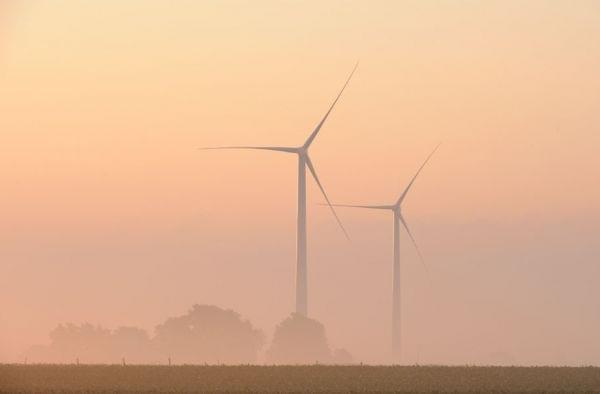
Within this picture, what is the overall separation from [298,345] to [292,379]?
128 metres

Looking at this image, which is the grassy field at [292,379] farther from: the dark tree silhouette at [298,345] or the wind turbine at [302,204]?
the dark tree silhouette at [298,345]

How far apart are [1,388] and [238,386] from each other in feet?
33.1

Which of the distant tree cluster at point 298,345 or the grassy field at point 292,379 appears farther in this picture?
the distant tree cluster at point 298,345

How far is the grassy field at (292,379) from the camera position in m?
59.8

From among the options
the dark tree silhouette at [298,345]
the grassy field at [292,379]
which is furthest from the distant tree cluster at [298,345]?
the grassy field at [292,379]

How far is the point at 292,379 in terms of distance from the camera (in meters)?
64.4

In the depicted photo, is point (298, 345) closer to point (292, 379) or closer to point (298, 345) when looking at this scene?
point (298, 345)

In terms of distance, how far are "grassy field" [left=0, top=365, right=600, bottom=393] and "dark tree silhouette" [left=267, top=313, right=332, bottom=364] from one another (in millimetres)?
118332

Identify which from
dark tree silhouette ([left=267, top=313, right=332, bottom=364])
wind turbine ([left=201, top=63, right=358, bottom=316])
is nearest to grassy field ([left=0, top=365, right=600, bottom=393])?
wind turbine ([left=201, top=63, right=358, bottom=316])

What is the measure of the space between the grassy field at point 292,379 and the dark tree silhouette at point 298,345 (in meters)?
118

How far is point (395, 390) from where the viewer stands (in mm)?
59562

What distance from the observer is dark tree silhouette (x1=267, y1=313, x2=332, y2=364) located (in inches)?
7475

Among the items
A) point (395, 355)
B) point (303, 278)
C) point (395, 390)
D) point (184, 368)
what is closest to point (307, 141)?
point (303, 278)

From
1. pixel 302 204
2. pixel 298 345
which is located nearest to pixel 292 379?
pixel 302 204
